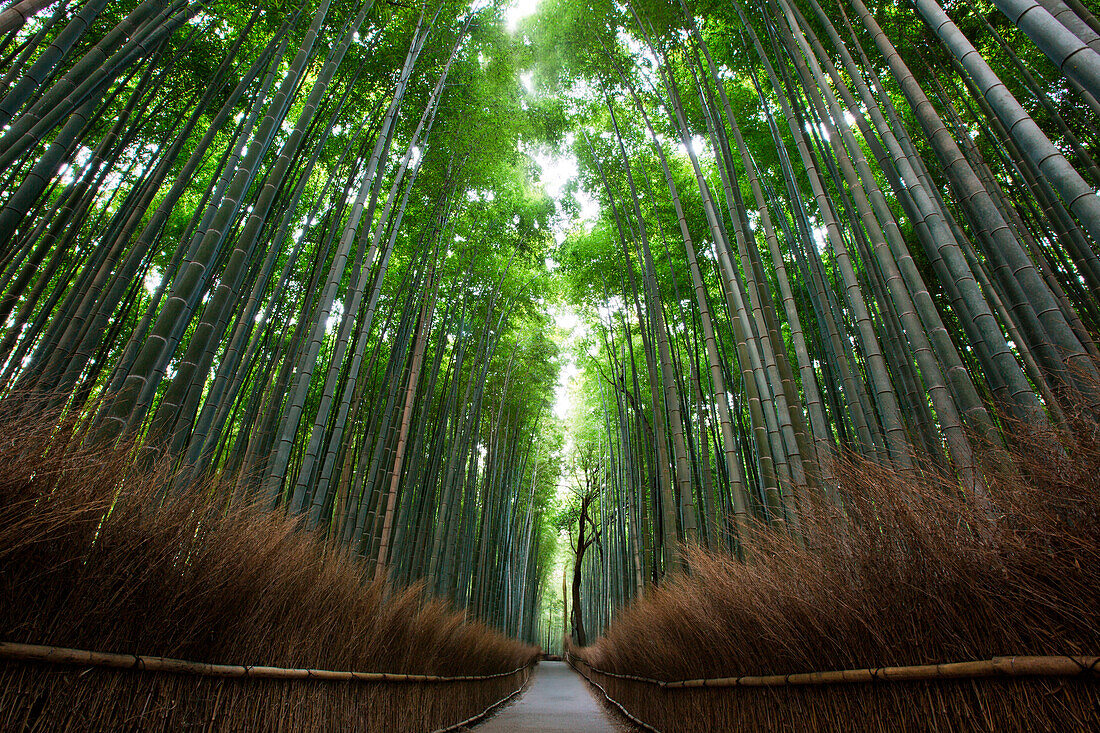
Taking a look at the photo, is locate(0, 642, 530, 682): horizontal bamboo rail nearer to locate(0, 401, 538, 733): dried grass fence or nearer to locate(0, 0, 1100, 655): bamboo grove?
locate(0, 401, 538, 733): dried grass fence

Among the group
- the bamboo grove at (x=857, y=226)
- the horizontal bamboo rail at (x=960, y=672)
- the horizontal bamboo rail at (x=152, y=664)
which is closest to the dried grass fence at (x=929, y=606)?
the horizontal bamboo rail at (x=960, y=672)

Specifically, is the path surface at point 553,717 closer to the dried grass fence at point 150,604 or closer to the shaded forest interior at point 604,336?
the shaded forest interior at point 604,336

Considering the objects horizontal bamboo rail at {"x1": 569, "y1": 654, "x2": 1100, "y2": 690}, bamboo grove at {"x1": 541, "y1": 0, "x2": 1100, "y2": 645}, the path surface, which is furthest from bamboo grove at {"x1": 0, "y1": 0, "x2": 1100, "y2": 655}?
the path surface

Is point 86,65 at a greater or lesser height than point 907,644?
greater

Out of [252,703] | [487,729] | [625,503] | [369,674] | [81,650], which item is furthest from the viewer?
[625,503]

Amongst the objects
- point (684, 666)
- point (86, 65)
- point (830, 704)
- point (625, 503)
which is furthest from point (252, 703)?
point (625, 503)

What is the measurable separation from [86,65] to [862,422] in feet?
13.5

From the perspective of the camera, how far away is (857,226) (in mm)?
3131

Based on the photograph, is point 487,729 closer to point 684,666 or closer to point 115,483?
point 684,666

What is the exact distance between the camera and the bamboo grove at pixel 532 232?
6.51ft

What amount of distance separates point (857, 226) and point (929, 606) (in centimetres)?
256

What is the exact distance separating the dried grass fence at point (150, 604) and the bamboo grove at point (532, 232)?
0.16 meters

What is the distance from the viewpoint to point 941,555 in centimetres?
119

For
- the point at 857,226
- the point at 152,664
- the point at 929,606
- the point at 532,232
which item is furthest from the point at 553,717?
the point at 532,232
